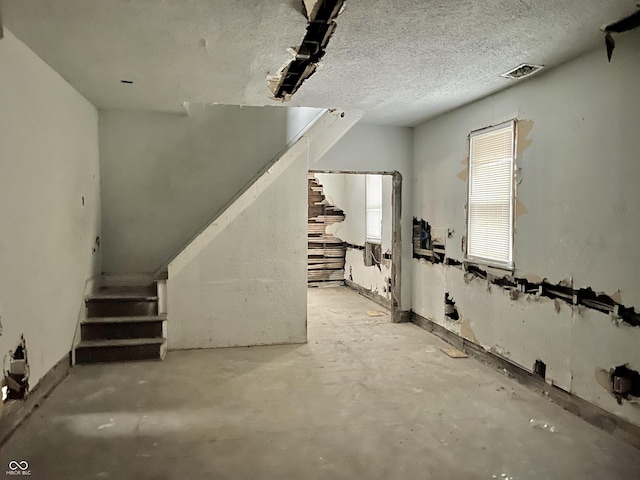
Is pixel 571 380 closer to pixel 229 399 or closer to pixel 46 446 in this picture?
pixel 229 399

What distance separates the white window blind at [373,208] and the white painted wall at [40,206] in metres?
4.26

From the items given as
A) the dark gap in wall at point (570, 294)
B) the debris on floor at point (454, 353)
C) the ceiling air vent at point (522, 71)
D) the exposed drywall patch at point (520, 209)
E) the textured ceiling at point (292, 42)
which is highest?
the textured ceiling at point (292, 42)

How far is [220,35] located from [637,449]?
349 cm

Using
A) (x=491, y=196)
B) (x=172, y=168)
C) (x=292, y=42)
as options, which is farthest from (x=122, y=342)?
(x=491, y=196)

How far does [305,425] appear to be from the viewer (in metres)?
2.94

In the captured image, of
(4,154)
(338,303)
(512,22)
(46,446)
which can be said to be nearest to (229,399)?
(46,446)

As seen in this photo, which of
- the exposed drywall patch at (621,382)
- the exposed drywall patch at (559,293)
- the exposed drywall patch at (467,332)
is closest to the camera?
the exposed drywall patch at (621,382)

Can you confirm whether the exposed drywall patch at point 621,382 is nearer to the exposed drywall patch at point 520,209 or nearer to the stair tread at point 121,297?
the exposed drywall patch at point 520,209

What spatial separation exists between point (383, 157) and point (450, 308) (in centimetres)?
203

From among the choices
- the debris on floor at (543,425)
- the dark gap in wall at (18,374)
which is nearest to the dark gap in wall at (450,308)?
the debris on floor at (543,425)

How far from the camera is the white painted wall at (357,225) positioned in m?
6.75

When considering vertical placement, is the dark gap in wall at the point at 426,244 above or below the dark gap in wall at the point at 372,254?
above

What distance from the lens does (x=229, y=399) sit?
11.0 feet

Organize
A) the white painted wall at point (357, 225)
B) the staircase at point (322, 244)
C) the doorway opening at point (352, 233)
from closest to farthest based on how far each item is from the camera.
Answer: the white painted wall at point (357, 225) < the doorway opening at point (352, 233) < the staircase at point (322, 244)
